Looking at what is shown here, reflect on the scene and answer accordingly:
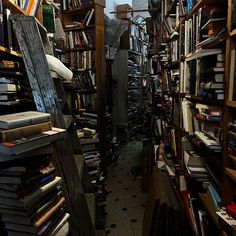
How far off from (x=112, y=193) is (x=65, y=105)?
178cm

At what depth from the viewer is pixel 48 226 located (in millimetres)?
846

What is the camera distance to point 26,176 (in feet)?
2.48

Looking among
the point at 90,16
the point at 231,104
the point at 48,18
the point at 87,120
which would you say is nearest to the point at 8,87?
the point at 48,18

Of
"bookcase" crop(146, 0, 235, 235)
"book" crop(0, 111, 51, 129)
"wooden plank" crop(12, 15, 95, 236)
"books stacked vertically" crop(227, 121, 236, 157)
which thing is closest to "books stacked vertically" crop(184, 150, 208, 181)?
"bookcase" crop(146, 0, 235, 235)

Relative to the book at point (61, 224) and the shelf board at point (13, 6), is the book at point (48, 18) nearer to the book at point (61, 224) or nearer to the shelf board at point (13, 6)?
the shelf board at point (13, 6)

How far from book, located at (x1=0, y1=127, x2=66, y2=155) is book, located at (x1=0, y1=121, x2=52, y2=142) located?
0.4 inches

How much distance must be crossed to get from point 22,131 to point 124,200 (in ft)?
7.55

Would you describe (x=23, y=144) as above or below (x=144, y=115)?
above

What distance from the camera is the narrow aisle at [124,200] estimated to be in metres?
2.28

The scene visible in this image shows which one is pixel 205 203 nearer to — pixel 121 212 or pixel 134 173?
pixel 121 212

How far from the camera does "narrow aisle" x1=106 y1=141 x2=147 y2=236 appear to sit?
7.47 feet

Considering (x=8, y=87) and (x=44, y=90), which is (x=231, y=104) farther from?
(x=8, y=87)

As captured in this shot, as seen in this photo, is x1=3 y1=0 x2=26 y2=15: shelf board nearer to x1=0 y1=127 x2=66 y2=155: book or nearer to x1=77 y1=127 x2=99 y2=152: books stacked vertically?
x1=0 y1=127 x2=66 y2=155: book

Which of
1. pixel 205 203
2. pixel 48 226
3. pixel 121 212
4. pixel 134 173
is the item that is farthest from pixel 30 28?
pixel 134 173
